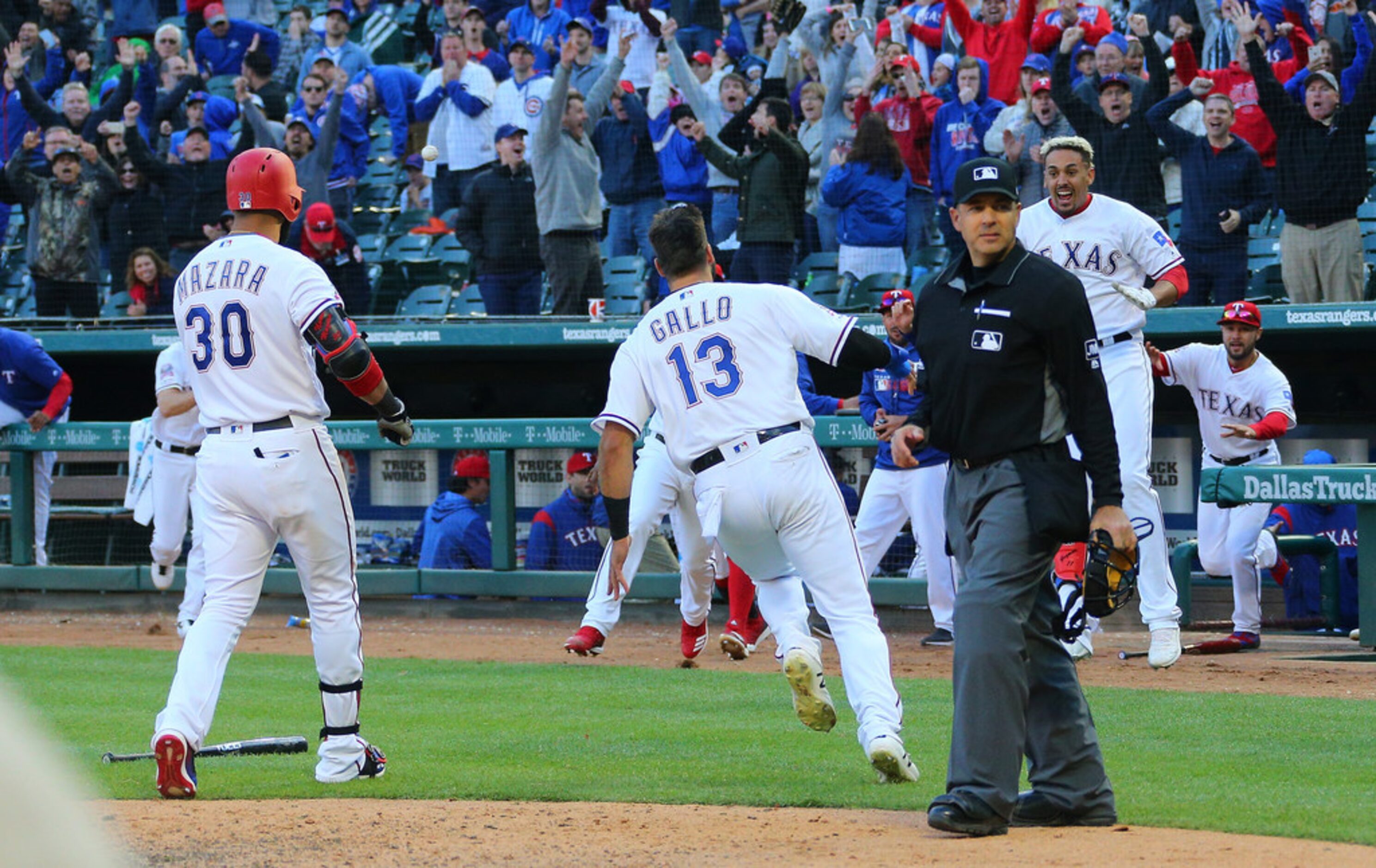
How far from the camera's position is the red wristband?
206 inches

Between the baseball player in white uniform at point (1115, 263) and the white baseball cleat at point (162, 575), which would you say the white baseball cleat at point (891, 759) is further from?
the white baseball cleat at point (162, 575)

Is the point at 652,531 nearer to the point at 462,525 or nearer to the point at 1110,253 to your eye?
the point at 1110,253

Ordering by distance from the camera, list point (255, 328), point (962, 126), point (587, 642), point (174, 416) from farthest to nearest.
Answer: point (962, 126), point (174, 416), point (587, 642), point (255, 328)

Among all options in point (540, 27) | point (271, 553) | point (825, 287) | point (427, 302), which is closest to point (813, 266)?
point (825, 287)

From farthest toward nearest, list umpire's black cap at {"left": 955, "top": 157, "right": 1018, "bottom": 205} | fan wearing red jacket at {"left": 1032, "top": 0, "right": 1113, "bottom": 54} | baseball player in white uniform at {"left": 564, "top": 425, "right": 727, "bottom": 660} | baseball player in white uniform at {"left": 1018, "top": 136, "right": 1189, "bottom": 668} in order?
1. fan wearing red jacket at {"left": 1032, "top": 0, "right": 1113, "bottom": 54}
2. baseball player in white uniform at {"left": 564, "top": 425, "right": 727, "bottom": 660}
3. baseball player in white uniform at {"left": 1018, "top": 136, "right": 1189, "bottom": 668}
4. umpire's black cap at {"left": 955, "top": 157, "right": 1018, "bottom": 205}

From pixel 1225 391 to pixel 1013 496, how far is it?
578 centimetres

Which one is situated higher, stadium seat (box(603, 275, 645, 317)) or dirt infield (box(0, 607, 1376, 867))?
stadium seat (box(603, 275, 645, 317))

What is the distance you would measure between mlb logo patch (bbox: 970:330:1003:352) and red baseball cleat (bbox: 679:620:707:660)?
4288mm

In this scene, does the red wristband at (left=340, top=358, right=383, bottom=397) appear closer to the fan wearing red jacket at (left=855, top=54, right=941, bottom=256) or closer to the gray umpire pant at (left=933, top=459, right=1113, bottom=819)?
the gray umpire pant at (left=933, top=459, right=1113, bottom=819)

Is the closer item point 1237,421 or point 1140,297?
point 1140,297

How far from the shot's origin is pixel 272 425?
516cm

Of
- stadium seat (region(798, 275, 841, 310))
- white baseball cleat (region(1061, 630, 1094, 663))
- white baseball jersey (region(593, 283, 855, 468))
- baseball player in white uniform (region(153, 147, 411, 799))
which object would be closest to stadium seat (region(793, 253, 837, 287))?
stadium seat (region(798, 275, 841, 310))

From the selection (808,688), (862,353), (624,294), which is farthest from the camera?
(624,294)

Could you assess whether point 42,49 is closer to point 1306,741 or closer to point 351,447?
point 351,447
